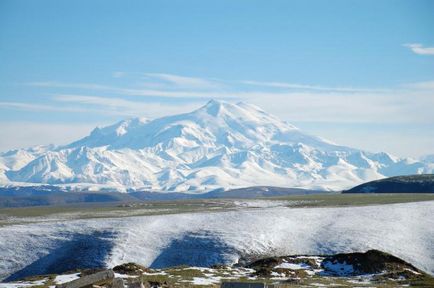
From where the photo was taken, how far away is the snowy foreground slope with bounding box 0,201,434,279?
91188 mm

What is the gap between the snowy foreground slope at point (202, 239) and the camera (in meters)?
91.2

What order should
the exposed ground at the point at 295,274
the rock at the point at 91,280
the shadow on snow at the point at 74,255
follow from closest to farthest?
1. the rock at the point at 91,280
2. the exposed ground at the point at 295,274
3. the shadow on snow at the point at 74,255

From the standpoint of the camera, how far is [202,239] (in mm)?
98750

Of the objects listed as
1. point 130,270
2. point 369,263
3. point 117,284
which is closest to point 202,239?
point 130,270

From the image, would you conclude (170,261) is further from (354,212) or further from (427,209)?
(427,209)

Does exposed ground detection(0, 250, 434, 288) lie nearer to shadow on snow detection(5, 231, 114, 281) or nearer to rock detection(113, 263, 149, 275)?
rock detection(113, 263, 149, 275)

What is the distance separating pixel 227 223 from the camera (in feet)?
359

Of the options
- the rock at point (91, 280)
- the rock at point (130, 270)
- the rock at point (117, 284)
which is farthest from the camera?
the rock at point (130, 270)

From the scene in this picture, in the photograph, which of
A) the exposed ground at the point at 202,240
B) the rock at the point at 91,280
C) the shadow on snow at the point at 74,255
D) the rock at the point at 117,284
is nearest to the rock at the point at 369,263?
the exposed ground at the point at 202,240

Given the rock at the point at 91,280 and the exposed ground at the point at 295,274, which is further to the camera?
the exposed ground at the point at 295,274

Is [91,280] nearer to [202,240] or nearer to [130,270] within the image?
[130,270]

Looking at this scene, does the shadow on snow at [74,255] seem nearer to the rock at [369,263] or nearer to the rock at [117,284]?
the rock at [369,263]

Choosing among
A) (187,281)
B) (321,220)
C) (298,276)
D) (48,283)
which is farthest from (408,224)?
(48,283)

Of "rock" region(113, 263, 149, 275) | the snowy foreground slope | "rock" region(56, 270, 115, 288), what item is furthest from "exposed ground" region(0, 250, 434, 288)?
the snowy foreground slope
